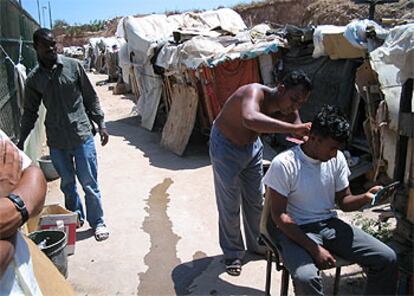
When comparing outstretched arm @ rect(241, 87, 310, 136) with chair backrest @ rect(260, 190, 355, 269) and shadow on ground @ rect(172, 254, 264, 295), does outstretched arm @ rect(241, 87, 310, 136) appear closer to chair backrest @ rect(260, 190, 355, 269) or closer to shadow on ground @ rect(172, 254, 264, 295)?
chair backrest @ rect(260, 190, 355, 269)

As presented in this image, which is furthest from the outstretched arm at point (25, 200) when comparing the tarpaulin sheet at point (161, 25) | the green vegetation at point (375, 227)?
the tarpaulin sheet at point (161, 25)

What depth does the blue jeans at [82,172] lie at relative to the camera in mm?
4141

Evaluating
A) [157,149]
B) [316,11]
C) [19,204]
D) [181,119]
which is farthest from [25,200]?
[316,11]

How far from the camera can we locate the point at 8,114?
514cm

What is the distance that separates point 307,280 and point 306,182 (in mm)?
602

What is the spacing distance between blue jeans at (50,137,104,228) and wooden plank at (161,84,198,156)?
141 inches

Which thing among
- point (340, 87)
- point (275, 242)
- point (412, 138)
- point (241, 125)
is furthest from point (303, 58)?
point (275, 242)

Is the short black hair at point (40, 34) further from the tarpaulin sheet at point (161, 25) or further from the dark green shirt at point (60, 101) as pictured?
the tarpaulin sheet at point (161, 25)

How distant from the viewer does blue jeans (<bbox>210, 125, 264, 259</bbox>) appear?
348 cm

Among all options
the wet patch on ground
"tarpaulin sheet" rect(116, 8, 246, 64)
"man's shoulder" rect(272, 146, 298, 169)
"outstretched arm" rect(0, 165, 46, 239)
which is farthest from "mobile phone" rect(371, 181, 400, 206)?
"tarpaulin sheet" rect(116, 8, 246, 64)

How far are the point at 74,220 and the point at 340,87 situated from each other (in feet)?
14.5

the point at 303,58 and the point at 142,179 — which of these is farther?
the point at 303,58

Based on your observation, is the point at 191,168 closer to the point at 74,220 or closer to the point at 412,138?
the point at 74,220

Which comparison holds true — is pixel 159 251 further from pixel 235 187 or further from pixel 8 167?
pixel 8 167
